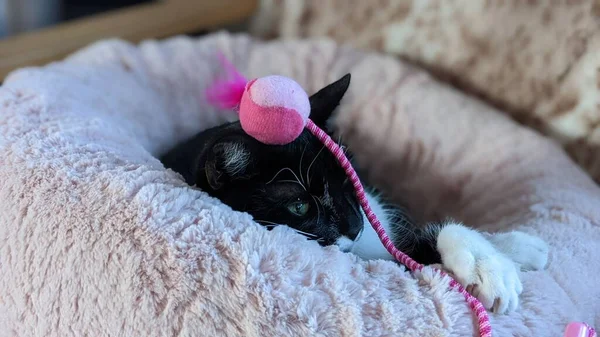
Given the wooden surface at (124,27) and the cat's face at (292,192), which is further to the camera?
the wooden surface at (124,27)

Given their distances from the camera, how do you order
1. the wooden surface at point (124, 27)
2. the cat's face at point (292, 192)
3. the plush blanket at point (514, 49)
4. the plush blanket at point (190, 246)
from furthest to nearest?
the wooden surface at point (124, 27) → the plush blanket at point (514, 49) → the cat's face at point (292, 192) → the plush blanket at point (190, 246)

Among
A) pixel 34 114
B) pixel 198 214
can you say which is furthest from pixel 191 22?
pixel 198 214

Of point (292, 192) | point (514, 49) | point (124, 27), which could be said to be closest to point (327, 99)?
point (292, 192)

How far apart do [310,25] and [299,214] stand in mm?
933

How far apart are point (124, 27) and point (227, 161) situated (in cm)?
101

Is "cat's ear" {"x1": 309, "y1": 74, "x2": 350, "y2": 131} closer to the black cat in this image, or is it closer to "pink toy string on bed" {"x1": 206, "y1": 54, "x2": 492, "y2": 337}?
the black cat

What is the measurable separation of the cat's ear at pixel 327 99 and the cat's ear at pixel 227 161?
0.57 ft

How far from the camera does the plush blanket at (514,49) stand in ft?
3.95

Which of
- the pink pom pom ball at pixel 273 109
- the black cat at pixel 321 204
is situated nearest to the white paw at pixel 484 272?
the black cat at pixel 321 204

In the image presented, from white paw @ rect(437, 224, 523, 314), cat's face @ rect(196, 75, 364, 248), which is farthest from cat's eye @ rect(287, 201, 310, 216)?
white paw @ rect(437, 224, 523, 314)

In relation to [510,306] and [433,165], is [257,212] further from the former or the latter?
[433,165]

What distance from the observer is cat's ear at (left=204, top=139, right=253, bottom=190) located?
79 centimetres

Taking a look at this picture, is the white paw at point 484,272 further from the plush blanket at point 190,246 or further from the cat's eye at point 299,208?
the cat's eye at point 299,208

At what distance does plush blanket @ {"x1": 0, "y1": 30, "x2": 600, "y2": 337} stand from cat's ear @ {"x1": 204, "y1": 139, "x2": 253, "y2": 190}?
4 centimetres
